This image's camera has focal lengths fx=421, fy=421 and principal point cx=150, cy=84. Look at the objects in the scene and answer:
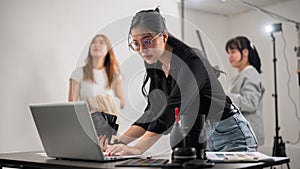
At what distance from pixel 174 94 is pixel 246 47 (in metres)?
1.91

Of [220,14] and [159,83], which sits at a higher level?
[220,14]

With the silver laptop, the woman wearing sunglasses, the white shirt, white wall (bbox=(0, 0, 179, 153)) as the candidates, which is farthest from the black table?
the white shirt

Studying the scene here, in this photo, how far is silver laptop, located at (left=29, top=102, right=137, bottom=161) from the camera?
121 cm

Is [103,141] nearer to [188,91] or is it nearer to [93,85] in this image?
[188,91]

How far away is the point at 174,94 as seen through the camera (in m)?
1.40

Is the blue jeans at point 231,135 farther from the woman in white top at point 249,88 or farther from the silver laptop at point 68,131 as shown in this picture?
the woman in white top at point 249,88

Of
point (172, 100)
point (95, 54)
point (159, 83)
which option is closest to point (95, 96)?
point (95, 54)

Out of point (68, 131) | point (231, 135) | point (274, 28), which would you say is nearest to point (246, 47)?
point (274, 28)

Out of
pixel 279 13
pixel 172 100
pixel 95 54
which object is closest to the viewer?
pixel 172 100

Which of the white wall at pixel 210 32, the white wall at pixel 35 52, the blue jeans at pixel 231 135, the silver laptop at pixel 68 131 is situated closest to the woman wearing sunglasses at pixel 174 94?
the blue jeans at pixel 231 135

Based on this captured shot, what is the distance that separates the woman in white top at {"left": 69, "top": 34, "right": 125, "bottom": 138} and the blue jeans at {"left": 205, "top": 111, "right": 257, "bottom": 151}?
154 centimetres

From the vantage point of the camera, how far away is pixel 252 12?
3.24 meters

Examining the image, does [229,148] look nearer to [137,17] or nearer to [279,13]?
[137,17]

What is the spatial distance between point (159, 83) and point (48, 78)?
1774mm
